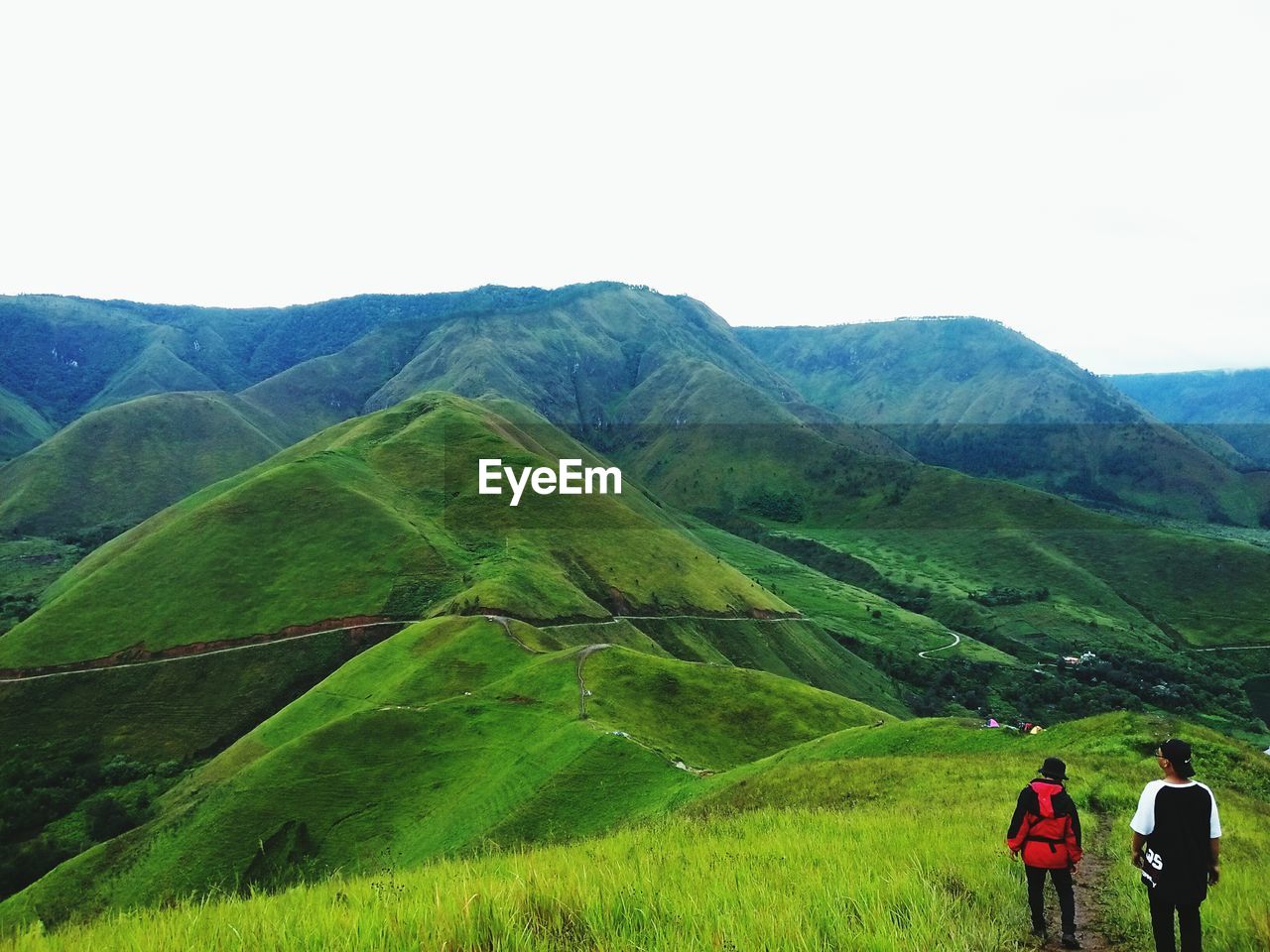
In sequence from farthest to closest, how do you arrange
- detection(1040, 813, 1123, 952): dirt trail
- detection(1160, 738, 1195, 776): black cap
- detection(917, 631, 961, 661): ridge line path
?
detection(917, 631, 961, 661): ridge line path → detection(1040, 813, 1123, 952): dirt trail → detection(1160, 738, 1195, 776): black cap

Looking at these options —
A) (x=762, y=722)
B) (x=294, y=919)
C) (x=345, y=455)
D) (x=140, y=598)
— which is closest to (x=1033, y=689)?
(x=762, y=722)

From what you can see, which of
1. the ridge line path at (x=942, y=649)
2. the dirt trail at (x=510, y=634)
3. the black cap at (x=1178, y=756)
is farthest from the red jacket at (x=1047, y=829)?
the ridge line path at (x=942, y=649)

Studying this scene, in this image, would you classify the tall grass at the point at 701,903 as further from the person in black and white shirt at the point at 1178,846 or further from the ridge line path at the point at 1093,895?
the person in black and white shirt at the point at 1178,846

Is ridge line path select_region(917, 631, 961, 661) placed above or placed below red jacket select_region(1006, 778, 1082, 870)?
below

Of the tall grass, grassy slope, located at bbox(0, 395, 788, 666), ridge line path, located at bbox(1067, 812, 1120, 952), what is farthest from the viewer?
grassy slope, located at bbox(0, 395, 788, 666)

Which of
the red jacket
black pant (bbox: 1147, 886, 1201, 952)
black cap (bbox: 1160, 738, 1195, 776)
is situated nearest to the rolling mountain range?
the red jacket

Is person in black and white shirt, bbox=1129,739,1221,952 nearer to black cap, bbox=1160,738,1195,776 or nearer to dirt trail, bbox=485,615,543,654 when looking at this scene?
black cap, bbox=1160,738,1195,776

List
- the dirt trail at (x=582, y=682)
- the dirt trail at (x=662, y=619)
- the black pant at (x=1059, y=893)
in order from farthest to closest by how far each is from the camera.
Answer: the dirt trail at (x=662, y=619)
the dirt trail at (x=582, y=682)
the black pant at (x=1059, y=893)

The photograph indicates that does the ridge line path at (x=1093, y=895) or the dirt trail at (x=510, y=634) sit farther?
the dirt trail at (x=510, y=634)
